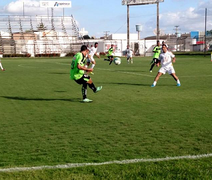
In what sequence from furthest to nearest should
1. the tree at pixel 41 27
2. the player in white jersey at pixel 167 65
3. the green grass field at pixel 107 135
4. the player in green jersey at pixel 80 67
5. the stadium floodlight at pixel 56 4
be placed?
the stadium floodlight at pixel 56 4, the tree at pixel 41 27, the player in white jersey at pixel 167 65, the player in green jersey at pixel 80 67, the green grass field at pixel 107 135

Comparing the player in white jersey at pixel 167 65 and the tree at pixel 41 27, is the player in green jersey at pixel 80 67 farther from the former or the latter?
the tree at pixel 41 27

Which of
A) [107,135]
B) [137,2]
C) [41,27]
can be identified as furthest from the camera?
[41,27]

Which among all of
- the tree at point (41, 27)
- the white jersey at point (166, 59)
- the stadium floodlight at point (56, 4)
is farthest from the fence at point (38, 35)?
the white jersey at point (166, 59)

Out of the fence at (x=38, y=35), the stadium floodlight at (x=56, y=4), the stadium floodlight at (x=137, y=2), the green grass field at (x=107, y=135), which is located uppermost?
the stadium floodlight at (x=56, y=4)

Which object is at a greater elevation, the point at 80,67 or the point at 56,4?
the point at 56,4

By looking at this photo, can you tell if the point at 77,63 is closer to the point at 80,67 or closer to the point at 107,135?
the point at 80,67

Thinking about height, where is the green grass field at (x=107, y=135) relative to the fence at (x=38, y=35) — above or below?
below

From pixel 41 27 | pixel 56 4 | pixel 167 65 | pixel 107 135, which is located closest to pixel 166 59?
pixel 167 65

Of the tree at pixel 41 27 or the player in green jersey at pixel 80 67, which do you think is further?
the tree at pixel 41 27

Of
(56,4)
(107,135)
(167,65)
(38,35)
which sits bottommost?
(107,135)

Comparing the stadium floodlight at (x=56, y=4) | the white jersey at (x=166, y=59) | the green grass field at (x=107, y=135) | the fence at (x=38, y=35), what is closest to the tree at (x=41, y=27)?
the fence at (x=38, y=35)

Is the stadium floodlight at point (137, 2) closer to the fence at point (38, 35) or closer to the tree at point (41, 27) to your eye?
the fence at point (38, 35)

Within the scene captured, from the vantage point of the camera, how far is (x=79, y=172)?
4.74 m

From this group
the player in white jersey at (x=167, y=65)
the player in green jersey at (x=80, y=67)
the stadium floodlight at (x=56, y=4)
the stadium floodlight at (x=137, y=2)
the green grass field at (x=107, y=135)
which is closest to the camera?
the green grass field at (x=107, y=135)
